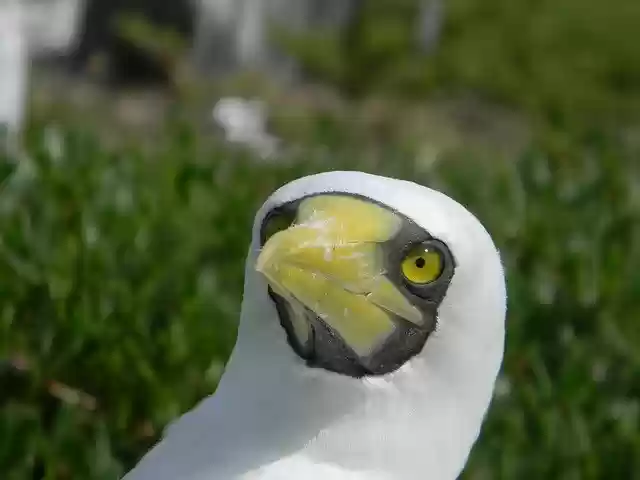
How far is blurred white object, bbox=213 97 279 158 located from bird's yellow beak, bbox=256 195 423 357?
461 centimetres

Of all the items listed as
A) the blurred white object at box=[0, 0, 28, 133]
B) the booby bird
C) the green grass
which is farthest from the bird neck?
the blurred white object at box=[0, 0, 28, 133]

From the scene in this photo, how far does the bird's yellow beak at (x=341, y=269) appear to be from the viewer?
101 centimetres

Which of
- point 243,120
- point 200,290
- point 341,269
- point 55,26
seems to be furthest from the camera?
point 55,26

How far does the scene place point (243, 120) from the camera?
6125 mm

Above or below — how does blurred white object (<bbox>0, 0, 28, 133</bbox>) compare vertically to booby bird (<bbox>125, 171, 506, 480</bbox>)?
below

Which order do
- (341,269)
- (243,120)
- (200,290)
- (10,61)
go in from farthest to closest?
(243,120)
(10,61)
(200,290)
(341,269)

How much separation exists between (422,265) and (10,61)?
2340mm

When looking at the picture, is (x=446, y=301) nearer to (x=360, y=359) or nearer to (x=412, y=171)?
(x=360, y=359)

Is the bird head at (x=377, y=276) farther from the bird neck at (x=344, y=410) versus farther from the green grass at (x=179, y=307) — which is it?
the green grass at (x=179, y=307)

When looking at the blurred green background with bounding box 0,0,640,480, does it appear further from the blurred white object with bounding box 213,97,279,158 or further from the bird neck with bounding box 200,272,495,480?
the blurred white object with bounding box 213,97,279,158

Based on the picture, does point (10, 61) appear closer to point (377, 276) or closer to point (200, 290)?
point (200, 290)

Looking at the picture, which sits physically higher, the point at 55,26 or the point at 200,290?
the point at 200,290

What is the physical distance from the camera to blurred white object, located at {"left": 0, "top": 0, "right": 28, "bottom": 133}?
116 inches

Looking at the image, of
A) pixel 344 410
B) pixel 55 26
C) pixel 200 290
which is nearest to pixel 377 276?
pixel 344 410
